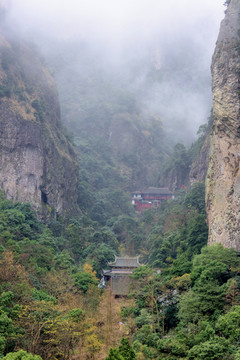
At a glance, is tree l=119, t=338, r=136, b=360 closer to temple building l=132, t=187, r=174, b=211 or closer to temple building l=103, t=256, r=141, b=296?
temple building l=103, t=256, r=141, b=296

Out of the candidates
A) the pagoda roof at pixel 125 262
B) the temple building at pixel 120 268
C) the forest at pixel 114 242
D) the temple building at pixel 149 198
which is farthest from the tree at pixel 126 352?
the temple building at pixel 149 198

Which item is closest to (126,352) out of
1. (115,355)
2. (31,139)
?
(115,355)

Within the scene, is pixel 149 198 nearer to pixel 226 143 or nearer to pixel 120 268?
pixel 120 268

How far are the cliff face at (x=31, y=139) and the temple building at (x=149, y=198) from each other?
1679 centimetres

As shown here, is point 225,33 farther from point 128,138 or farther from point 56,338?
point 128,138

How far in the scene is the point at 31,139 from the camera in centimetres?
4259

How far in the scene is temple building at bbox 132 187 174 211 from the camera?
66688 mm

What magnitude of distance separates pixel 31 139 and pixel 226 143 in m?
21.1

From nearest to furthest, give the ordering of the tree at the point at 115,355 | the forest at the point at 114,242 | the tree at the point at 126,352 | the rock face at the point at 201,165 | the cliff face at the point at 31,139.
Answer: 1. the tree at the point at 115,355
2. the tree at the point at 126,352
3. the forest at the point at 114,242
4. the cliff face at the point at 31,139
5. the rock face at the point at 201,165

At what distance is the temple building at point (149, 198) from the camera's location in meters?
66.7

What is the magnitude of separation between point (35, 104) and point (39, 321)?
30785 millimetres

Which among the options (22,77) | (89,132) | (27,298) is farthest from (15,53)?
(89,132)

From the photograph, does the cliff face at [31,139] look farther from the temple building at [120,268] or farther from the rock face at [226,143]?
the rock face at [226,143]

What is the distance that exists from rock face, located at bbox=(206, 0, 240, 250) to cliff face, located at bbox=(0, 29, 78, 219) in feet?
Answer: 59.4
